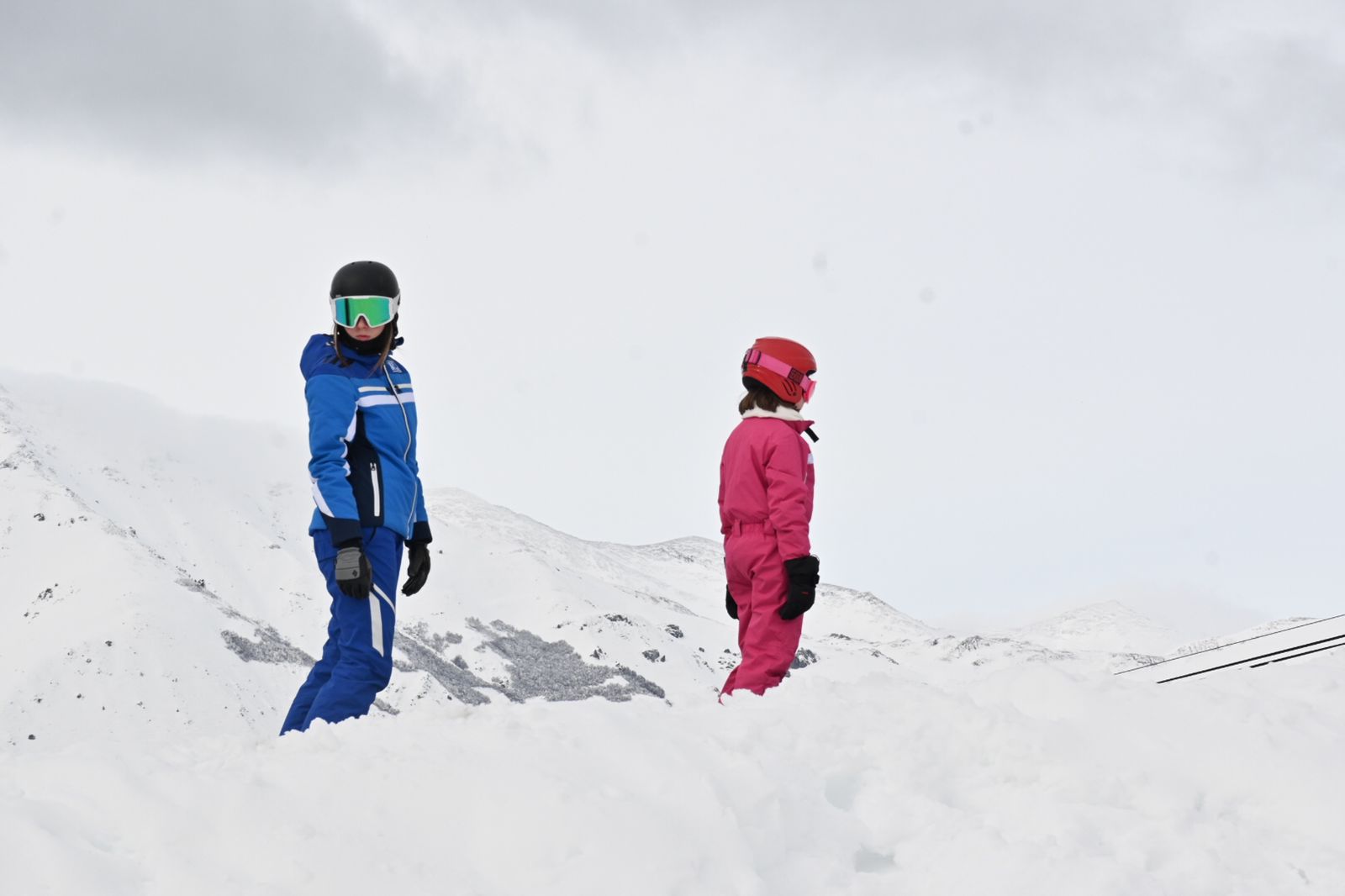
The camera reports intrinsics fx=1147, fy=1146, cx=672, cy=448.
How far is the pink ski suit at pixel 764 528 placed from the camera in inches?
225

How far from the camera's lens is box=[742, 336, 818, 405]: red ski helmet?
612 cm

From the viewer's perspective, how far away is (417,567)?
5.80 meters

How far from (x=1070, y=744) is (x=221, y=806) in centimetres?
272

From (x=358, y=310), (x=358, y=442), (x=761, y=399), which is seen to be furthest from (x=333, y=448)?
(x=761, y=399)

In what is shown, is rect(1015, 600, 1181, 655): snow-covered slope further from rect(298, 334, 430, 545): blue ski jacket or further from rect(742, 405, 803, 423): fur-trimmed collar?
rect(298, 334, 430, 545): blue ski jacket

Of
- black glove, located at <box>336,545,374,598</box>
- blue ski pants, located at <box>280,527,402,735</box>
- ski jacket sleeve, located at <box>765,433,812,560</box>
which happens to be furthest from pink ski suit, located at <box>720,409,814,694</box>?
black glove, located at <box>336,545,374,598</box>

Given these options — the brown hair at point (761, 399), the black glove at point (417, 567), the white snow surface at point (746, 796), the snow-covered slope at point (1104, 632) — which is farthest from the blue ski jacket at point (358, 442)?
the snow-covered slope at point (1104, 632)

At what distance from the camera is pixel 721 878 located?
285 cm

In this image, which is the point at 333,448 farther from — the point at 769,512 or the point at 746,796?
the point at 746,796

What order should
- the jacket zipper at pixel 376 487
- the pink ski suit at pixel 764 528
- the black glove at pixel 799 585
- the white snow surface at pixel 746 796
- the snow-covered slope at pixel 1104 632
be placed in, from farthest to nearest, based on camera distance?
the snow-covered slope at pixel 1104 632
the pink ski suit at pixel 764 528
the black glove at pixel 799 585
the jacket zipper at pixel 376 487
the white snow surface at pixel 746 796

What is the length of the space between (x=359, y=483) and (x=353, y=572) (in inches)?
19.0

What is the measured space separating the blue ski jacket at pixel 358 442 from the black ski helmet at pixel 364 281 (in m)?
0.25

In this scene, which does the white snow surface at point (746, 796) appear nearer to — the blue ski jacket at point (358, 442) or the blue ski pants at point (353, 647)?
the blue ski pants at point (353, 647)

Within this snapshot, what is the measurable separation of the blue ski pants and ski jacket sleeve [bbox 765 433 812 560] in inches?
74.0
